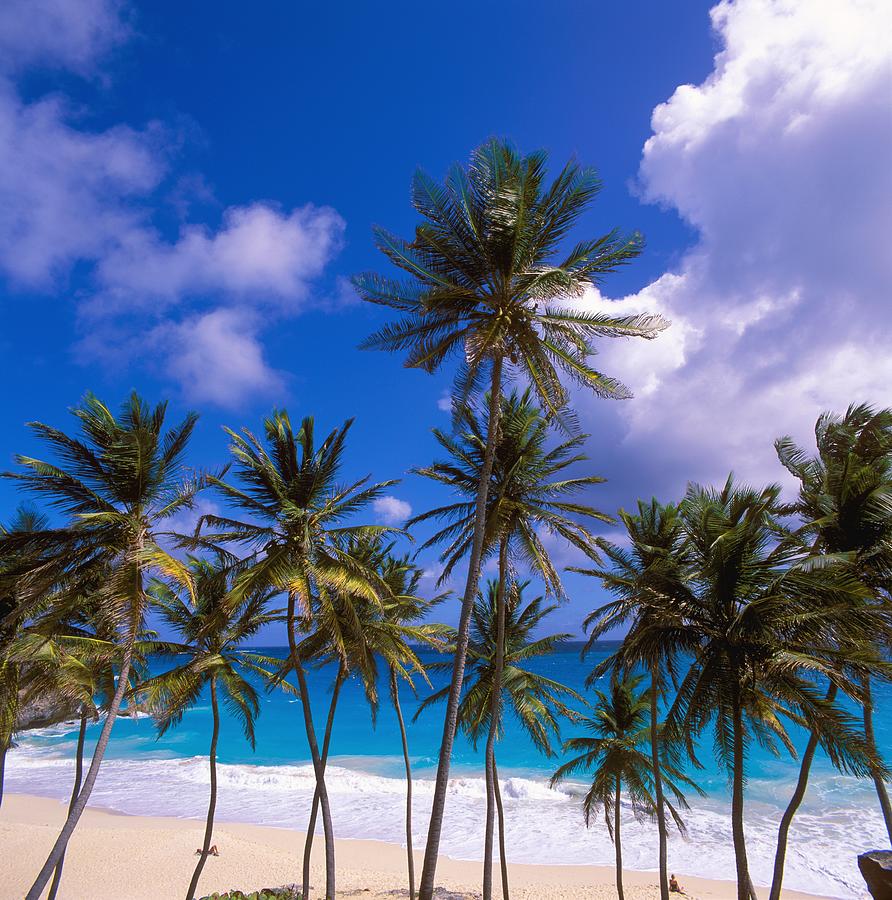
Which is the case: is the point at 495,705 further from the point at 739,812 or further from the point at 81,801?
the point at 81,801

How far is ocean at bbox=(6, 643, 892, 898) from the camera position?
2120cm

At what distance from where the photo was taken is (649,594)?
1101 cm

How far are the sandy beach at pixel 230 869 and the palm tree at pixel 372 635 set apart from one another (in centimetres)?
478

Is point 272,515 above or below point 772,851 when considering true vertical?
above

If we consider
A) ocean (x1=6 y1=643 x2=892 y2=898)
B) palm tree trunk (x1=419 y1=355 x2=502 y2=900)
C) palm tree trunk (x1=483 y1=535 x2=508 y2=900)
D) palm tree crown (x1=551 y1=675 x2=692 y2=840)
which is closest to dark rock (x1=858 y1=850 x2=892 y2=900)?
palm tree trunk (x1=419 y1=355 x2=502 y2=900)

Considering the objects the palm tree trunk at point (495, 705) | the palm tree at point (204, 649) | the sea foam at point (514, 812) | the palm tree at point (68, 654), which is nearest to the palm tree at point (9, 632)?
the palm tree at point (68, 654)

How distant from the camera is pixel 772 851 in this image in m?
21.0

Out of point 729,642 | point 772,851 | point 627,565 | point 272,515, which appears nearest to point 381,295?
point 272,515

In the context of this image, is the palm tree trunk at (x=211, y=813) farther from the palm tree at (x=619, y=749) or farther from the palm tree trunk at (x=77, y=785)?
the palm tree at (x=619, y=749)

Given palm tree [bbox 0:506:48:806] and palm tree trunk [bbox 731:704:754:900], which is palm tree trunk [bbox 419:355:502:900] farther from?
palm tree [bbox 0:506:48:806]

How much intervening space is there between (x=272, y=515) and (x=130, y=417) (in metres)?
3.37

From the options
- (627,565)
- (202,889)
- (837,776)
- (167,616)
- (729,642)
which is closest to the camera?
(729,642)

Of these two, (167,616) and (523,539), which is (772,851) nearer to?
(523,539)

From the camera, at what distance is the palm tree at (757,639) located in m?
9.10
